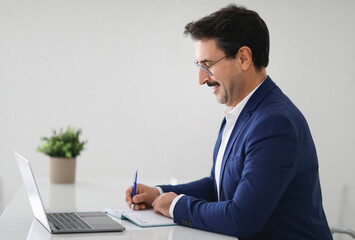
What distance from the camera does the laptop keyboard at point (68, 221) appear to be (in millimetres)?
1595

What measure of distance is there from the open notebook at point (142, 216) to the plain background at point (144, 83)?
2.51 meters

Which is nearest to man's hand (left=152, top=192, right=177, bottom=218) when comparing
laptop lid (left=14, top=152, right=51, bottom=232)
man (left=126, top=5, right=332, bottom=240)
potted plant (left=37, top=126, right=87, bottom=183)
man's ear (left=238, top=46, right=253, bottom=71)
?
man (left=126, top=5, right=332, bottom=240)

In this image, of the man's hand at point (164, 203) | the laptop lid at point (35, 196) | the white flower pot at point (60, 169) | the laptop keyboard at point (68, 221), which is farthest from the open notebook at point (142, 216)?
the white flower pot at point (60, 169)

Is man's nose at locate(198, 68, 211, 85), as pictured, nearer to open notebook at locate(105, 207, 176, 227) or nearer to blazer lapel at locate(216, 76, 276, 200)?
blazer lapel at locate(216, 76, 276, 200)

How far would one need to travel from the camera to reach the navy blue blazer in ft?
5.13

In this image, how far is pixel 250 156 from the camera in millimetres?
1628

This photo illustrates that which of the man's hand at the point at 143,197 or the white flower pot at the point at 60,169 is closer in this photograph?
the man's hand at the point at 143,197

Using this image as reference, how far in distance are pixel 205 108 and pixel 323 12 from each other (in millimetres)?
1346

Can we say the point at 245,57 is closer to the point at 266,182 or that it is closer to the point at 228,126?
the point at 228,126

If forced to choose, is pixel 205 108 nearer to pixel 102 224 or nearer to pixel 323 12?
pixel 323 12

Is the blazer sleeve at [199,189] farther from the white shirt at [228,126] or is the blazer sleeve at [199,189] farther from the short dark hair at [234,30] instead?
the short dark hair at [234,30]

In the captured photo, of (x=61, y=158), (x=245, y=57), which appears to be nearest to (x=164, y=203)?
(x=245, y=57)

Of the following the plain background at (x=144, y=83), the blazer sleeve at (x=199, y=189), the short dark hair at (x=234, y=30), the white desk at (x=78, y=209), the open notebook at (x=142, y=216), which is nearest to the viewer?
the white desk at (x=78, y=209)

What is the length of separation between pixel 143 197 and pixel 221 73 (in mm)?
571
